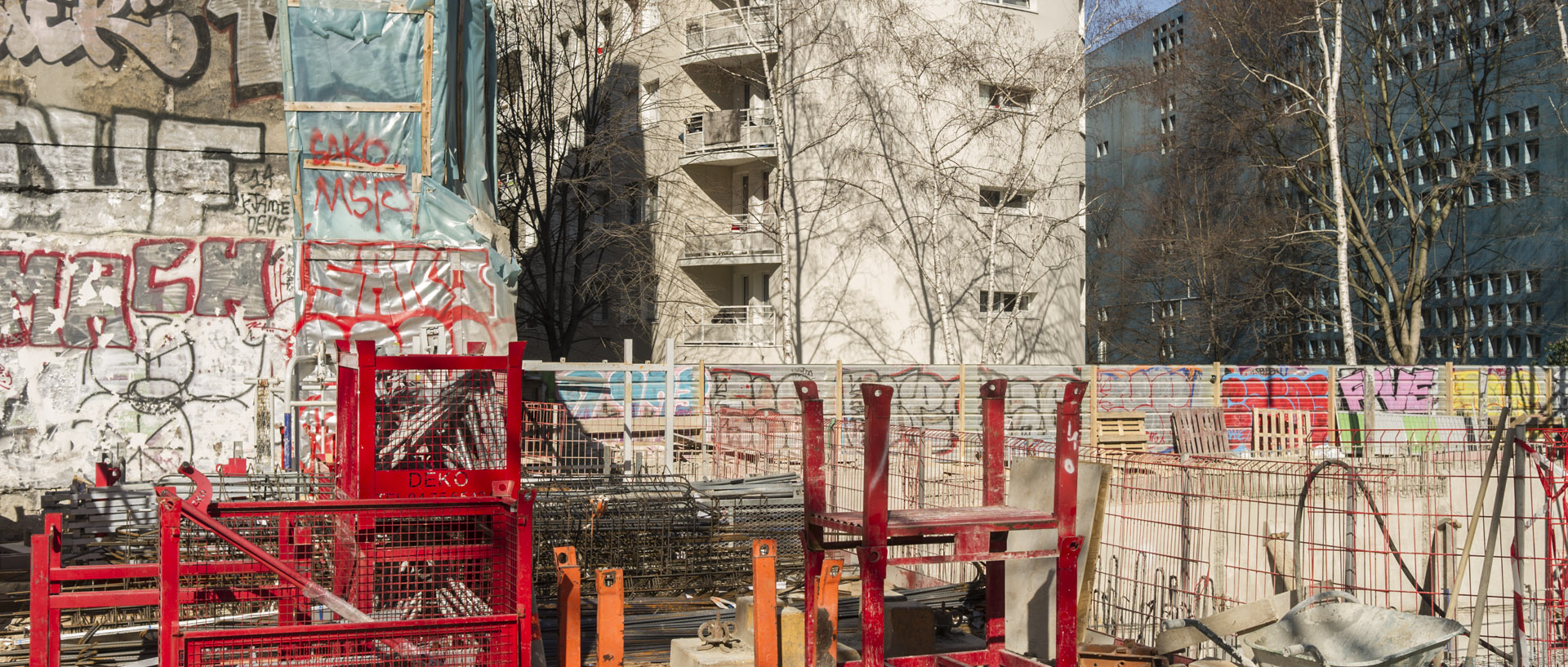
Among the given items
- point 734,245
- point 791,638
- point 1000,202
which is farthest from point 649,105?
point 791,638

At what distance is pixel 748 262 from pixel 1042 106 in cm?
873

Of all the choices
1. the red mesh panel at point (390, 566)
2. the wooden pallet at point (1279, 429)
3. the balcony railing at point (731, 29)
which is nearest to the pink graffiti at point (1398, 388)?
the wooden pallet at point (1279, 429)

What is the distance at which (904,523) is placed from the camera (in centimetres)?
596

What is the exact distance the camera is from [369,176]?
1492 cm

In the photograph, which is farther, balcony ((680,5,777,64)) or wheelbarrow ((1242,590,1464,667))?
balcony ((680,5,777,64))

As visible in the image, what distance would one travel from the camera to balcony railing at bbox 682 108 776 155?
3206 cm

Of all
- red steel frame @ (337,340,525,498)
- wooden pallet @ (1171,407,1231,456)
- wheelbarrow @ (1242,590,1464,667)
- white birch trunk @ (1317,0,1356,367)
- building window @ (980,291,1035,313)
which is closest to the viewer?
wheelbarrow @ (1242,590,1464,667)

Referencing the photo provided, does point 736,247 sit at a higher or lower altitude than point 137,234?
higher

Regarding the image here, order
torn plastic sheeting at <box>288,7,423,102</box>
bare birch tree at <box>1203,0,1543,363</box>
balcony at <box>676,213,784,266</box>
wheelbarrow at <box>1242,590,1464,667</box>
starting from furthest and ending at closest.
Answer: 1. bare birch tree at <box>1203,0,1543,363</box>
2. balcony at <box>676,213,784,266</box>
3. torn plastic sheeting at <box>288,7,423,102</box>
4. wheelbarrow at <box>1242,590,1464,667</box>

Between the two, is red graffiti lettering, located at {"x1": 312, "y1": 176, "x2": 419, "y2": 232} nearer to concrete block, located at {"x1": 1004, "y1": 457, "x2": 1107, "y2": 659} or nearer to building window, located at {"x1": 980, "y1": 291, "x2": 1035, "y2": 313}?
concrete block, located at {"x1": 1004, "y1": 457, "x2": 1107, "y2": 659}

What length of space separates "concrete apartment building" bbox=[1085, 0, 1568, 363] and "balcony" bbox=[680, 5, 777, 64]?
876 cm

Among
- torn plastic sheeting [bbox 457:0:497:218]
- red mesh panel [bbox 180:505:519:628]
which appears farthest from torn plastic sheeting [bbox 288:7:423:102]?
red mesh panel [bbox 180:505:519:628]

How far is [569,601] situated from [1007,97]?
85.4 ft

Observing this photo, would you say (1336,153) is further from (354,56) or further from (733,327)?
(354,56)
